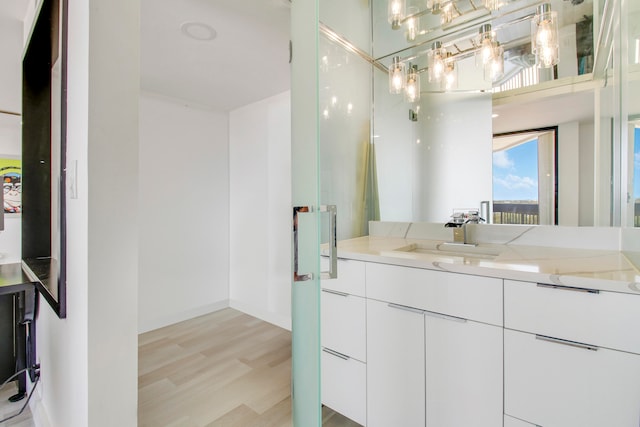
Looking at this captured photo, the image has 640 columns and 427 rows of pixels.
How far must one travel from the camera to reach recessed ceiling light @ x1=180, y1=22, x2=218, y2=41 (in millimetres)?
1842

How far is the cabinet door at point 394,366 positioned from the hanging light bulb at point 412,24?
183 centimetres

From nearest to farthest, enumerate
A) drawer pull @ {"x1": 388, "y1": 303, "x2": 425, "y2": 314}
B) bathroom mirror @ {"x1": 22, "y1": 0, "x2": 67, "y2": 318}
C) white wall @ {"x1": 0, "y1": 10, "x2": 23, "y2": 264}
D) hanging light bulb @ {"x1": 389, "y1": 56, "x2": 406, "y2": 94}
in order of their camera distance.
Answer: drawer pull @ {"x1": 388, "y1": 303, "x2": 425, "y2": 314} → bathroom mirror @ {"x1": 22, "y1": 0, "x2": 67, "y2": 318} → hanging light bulb @ {"x1": 389, "y1": 56, "x2": 406, "y2": 94} → white wall @ {"x1": 0, "y1": 10, "x2": 23, "y2": 264}

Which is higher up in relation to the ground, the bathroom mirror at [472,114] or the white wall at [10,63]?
the white wall at [10,63]

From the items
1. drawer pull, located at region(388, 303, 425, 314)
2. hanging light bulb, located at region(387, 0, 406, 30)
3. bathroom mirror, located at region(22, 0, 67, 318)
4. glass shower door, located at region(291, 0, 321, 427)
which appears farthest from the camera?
hanging light bulb, located at region(387, 0, 406, 30)

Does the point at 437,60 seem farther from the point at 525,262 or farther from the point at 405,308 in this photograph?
the point at 405,308

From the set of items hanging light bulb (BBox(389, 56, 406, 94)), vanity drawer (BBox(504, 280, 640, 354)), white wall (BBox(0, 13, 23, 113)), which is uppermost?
white wall (BBox(0, 13, 23, 113))

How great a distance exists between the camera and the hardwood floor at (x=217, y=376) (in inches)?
67.8

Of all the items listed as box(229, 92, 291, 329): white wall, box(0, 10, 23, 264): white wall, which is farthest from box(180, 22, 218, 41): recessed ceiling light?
box(0, 10, 23, 264): white wall

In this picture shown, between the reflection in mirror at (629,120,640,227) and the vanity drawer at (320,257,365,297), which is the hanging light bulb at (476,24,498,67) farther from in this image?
the vanity drawer at (320,257,365,297)

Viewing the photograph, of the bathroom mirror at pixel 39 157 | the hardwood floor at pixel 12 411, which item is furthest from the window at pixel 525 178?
the hardwood floor at pixel 12 411

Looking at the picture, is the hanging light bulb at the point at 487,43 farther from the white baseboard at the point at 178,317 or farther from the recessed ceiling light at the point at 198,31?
the white baseboard at the point at 178,317

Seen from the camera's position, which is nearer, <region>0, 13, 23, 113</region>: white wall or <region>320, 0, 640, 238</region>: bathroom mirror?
<region>320, 0, 640, 238</region>: bathroom mirror

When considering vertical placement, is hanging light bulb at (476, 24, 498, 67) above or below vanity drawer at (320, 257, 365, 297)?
above

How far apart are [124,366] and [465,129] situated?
2.15 meters
